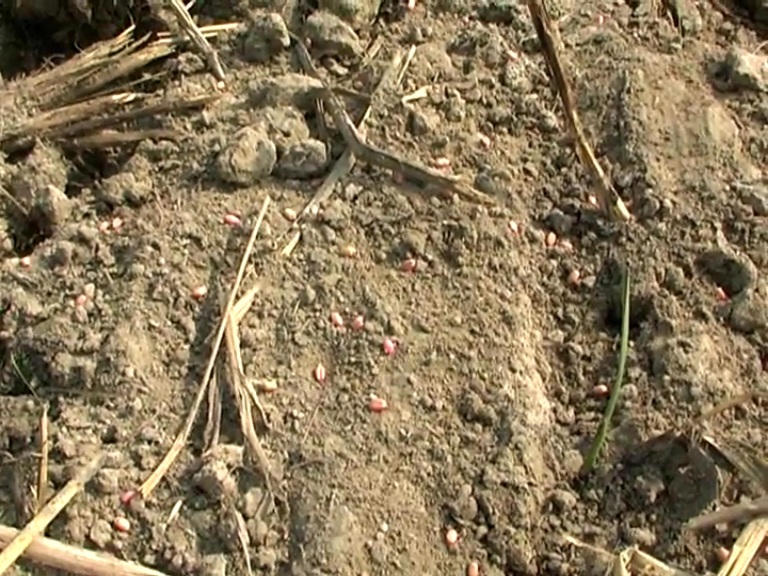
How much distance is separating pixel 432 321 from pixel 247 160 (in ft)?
2.11

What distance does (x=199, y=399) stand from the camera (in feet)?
9.66

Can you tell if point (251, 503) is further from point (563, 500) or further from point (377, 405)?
point (563, 500)

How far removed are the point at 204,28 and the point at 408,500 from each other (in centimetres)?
154

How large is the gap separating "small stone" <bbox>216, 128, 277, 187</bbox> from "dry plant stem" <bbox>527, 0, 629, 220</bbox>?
0.77 meters

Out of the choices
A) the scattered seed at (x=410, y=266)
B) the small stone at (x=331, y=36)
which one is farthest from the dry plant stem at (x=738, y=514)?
the small stone at (x=331, y=36)

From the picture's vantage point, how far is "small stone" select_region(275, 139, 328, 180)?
327 cm

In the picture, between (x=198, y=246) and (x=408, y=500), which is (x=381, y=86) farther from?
(x=408, y=500)

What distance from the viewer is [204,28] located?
361 centimetres

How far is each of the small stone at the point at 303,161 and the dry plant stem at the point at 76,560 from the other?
3.53 ft

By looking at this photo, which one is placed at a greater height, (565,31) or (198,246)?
(565,31)

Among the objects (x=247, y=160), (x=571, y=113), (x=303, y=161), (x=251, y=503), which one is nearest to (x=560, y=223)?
(x=571, y=113)

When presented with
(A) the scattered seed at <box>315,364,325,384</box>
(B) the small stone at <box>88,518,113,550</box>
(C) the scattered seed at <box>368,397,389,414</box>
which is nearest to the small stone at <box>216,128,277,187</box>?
(A) the scattered seed at <box>315,364,325,384</box>

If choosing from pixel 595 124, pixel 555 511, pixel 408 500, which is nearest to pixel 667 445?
pixel 555 511

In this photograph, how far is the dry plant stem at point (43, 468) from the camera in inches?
112
